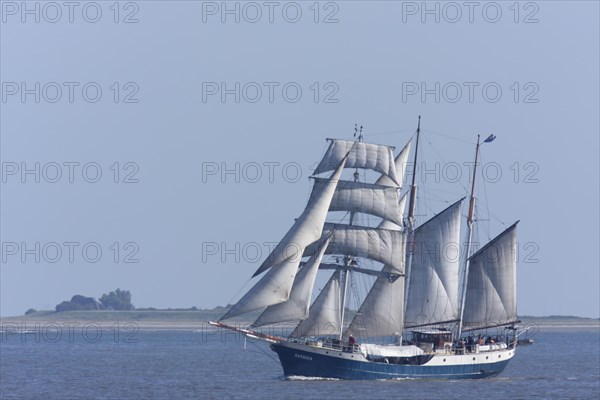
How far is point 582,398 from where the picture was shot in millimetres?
86688

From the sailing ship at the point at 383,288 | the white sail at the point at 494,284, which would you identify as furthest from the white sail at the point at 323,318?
the white sail at the point at 494,284

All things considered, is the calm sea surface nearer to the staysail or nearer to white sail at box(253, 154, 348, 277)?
the staysail

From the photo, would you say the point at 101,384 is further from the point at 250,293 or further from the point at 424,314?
the point at 424,314

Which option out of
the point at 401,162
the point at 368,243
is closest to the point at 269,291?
the point at 368,243

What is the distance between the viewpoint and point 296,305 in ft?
303

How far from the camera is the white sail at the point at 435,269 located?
9994cm

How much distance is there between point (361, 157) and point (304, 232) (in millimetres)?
7992

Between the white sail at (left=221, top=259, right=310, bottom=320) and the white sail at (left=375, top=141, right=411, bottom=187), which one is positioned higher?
the white sail at (left=375, top=141, right=411, bottom=187)

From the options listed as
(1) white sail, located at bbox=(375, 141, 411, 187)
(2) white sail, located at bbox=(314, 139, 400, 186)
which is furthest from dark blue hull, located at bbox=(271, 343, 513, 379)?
(1) white sail, located at bbox=(375, 141, 411, 187)

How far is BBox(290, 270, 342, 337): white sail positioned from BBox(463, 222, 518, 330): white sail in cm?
1111

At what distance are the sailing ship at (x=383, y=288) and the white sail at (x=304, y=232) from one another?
2.4 inches

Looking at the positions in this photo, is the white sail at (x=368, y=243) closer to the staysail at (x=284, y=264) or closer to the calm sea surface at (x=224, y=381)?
the staysail at (x=284, y=264)

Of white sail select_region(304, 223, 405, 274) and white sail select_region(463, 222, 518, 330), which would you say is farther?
white sail select_region(463, 222, 518, 330)

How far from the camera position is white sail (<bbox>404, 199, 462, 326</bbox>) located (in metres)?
99.9
